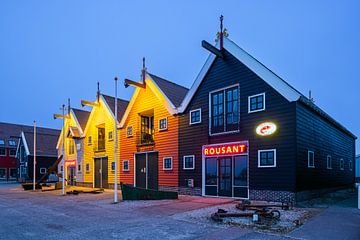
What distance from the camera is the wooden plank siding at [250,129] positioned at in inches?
577

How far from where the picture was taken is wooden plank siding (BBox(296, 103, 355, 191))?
14.9 metres

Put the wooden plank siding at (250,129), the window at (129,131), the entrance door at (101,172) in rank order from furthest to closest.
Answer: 1. the entrance door at (101,172)
2. the window at (129,131)
3. the wooden plank siding at (250,129)

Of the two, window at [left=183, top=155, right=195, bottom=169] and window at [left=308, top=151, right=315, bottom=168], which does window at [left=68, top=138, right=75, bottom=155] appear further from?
window at [left=308, top=151, right=315, bottom=168]

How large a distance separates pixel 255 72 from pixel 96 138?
18197 mm

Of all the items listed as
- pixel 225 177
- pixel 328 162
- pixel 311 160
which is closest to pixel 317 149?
pixel 311 160

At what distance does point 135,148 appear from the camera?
23891mm

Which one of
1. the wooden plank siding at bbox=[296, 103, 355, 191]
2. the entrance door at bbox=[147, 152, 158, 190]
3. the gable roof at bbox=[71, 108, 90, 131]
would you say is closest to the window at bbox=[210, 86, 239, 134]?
the wooden plank siding at bbox=[296, 103, 355, 191]

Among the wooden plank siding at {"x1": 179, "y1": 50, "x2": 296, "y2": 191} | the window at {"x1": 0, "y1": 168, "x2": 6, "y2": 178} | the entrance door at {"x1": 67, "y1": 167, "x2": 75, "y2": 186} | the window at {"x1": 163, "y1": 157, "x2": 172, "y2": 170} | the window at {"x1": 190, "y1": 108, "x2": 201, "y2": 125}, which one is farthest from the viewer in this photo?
the window at {"x1": 0, "y1": 168, "x2": 6, "y2": 178}

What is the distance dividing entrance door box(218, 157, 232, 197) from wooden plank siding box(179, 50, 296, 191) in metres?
1.18

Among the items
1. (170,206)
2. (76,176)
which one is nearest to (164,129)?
(170,206)

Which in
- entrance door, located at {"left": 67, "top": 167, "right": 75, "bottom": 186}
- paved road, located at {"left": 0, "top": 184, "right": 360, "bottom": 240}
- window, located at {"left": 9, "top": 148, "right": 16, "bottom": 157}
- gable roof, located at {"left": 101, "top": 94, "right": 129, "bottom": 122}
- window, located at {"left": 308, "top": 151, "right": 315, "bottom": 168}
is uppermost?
gable roof, located at {"left": 101, "top": 94, "right": 129, "bottom": 122}

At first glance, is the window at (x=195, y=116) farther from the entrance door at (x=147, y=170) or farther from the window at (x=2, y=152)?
the window at (x=2, y=152)

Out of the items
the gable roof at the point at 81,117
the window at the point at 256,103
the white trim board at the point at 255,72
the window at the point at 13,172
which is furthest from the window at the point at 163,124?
the window at the point at 13,172

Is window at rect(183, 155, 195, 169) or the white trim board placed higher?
the white trim board
